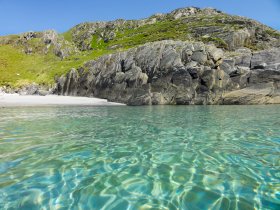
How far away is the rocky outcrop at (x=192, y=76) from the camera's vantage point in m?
41.8

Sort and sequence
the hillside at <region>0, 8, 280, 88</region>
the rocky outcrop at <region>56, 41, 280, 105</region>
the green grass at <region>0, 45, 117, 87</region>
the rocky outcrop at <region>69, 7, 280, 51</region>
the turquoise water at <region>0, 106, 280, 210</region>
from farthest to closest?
the green grass at <region>0, 45, 117, 87</region>, the hillside at <region>0, 8, 280, 88</region>, the rocky outcrop at <region>69, 7, 280, 51</region>, the rocky outcrop at <region>56, 41, 280, 105</region>, the turquoise water at <region>0, 106, 280, 210</region>

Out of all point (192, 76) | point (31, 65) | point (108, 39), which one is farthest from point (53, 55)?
point (192, 76)

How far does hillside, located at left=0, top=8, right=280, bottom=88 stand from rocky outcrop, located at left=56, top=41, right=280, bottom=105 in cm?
1369

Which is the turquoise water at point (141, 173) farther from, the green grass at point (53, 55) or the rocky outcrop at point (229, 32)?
the green grass at point (53, 55)

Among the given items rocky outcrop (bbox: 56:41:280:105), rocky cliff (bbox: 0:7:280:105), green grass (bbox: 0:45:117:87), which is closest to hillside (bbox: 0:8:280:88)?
green grass (bbox: 0:45:117:87)

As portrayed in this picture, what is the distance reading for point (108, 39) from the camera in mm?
149625

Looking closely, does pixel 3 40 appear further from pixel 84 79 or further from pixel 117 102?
pixel 117 102

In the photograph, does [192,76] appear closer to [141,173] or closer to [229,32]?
[229,32]

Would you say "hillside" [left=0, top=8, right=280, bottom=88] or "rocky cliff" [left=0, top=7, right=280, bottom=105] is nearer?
"rocky cliff" [left=0, top=7, right=280, bottom=105]

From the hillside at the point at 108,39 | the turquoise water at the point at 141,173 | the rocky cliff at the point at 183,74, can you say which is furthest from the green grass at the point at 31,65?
the turquoise water at the point at 141,173

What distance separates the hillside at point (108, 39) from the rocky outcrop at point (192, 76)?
1369 centimetres

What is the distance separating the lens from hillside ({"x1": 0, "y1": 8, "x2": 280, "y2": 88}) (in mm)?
67312

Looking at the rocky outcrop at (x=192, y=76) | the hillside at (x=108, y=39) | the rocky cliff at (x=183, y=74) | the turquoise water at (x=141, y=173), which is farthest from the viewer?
the hillside at (x=108, y=39)

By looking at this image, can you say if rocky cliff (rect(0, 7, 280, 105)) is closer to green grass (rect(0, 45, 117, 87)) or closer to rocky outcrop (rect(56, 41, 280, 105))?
rocky outcrop (rect(56, 41, 280, 105))
